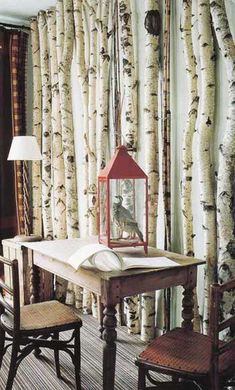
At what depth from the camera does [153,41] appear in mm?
3219

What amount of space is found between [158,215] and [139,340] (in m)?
0.97

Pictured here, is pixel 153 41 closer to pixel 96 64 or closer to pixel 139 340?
pixel 96 64

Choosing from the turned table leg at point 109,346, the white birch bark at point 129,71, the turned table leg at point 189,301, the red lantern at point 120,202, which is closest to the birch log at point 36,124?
the white birch bark at point 129,71

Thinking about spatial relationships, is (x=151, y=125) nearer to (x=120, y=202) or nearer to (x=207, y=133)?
(x=207, y=133)

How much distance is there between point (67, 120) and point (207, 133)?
1805mm

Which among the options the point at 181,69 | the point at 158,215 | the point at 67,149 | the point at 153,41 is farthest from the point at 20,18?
the point at 158,215

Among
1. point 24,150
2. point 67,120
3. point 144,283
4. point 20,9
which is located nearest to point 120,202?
point 144,283

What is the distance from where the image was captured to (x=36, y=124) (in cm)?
471

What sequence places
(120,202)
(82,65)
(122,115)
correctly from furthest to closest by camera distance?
(82,65)
(122,115)
(120,202)

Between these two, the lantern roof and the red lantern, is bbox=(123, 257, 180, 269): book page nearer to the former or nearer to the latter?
the red lantern

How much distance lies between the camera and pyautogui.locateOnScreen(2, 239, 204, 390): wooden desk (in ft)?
7.38

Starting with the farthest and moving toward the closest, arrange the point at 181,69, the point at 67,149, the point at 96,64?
the point at 67,149
the point at 96,64
the point at 181,69

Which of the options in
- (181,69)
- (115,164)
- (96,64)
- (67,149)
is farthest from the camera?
(67,149)

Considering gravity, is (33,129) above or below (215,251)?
above
